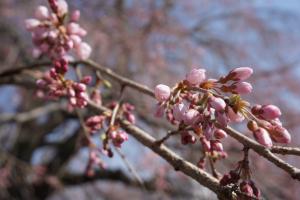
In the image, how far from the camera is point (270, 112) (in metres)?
0.99

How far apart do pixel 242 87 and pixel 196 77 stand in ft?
0.35

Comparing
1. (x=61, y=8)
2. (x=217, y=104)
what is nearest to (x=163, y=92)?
(x=217, y=104)

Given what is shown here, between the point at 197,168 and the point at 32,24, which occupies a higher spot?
the point at 32,24

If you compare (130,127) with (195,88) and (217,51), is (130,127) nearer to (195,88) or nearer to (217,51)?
(195,88)

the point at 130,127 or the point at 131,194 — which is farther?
the point at 131,194

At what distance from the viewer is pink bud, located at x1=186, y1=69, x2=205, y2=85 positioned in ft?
3.54

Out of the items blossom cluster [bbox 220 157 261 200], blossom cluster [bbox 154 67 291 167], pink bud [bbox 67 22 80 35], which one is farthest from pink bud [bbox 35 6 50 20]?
blossom cluster [bbox 220 157 261 200]

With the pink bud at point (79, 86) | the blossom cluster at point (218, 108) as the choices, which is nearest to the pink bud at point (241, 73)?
the blossom cluster at point (218, 108)

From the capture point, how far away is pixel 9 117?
4.28 metres

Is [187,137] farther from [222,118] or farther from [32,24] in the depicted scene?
[32,24]

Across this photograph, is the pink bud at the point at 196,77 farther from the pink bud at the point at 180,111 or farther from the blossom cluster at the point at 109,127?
the blossom cluster at the point at 109,127

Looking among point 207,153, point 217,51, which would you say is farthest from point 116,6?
point 207,153

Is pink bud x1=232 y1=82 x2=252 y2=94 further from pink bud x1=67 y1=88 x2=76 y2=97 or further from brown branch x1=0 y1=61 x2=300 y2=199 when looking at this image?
pink bud x1=67 y1=88 x2=76 y2=97

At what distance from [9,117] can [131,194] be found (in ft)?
21.1
